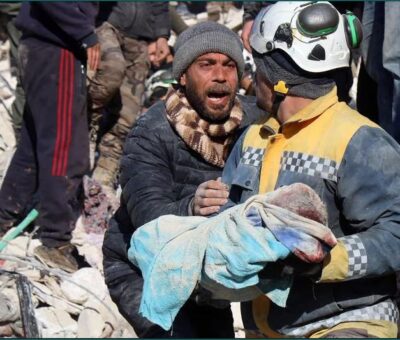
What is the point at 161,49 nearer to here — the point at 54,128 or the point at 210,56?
the point at 54,128

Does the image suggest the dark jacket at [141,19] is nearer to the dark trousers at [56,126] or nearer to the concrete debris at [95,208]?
the dark trousers at [56,126]

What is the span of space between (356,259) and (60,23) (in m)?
4.25

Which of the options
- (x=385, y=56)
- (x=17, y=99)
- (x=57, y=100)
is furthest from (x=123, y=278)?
(x=17, y=99)

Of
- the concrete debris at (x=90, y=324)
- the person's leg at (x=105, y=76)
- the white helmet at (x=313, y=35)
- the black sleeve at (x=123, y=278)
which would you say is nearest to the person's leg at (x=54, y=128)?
the person's leg at (x=105, y=76)

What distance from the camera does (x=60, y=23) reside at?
7.37 m

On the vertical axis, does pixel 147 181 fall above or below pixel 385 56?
below

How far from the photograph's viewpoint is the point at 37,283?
279 inches

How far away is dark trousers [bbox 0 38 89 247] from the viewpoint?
7.45m

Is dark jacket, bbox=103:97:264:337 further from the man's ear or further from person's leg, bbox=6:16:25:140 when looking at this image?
person's leg, bbox=6:16:25:140

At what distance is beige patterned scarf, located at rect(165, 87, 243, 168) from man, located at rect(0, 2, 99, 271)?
2.65m

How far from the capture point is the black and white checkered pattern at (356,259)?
365cm

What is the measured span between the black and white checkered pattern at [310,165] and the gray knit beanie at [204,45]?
1243mm

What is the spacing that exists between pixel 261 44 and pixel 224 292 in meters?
1.01

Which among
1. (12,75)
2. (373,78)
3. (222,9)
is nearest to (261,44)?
(373,78)
